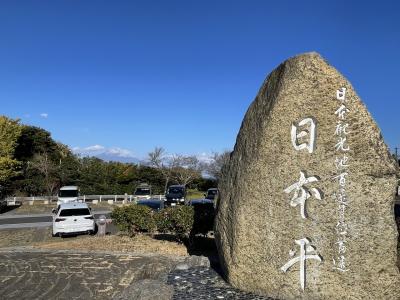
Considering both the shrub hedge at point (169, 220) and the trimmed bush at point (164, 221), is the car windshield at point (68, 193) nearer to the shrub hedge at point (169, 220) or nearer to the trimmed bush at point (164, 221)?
the shrub hedge at point (169, 220)

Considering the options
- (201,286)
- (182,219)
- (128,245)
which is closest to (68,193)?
(128,245)

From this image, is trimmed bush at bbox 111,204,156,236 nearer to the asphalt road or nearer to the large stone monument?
the asphalt road

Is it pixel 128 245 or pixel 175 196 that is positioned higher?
pixel 175 196

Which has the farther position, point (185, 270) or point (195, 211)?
point (195, 211)

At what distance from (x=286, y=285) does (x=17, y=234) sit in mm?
14505

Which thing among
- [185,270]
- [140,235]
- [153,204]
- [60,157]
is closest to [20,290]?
[185,270]

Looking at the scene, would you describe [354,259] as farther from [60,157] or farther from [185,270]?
[60,157]

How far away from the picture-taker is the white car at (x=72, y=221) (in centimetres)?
1656

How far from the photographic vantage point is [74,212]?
1717 centimetres

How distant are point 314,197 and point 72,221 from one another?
1202cm

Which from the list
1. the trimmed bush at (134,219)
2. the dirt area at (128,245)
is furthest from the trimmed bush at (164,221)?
the dirt area at (128,245)

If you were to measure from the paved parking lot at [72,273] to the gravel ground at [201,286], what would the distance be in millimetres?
487

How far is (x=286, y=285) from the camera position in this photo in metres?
6.93

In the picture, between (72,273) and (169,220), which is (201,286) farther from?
(169,220)
